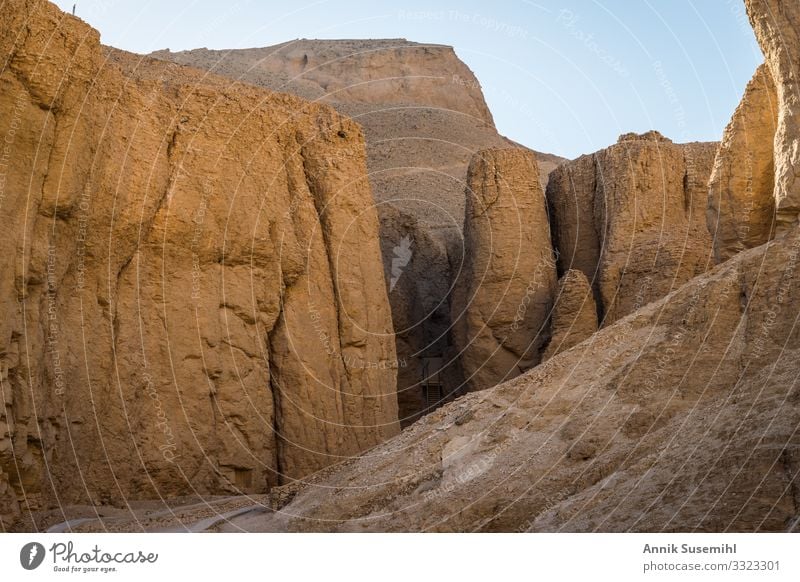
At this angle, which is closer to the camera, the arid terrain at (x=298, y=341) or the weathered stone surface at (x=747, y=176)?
the arid terrain at (x=298, y=341)

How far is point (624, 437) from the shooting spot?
16.0m

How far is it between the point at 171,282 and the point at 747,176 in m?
11.0

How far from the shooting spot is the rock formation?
36656 mm

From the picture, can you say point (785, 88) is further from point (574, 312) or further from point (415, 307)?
point (415, 307)

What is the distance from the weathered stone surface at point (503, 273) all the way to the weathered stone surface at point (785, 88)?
14.8 meters

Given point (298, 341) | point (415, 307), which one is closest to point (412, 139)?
point (415, 307)

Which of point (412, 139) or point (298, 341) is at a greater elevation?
point (412, 139)

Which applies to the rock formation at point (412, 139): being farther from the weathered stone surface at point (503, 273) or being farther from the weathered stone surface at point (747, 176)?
the weathered stone surface at point (747, 176)

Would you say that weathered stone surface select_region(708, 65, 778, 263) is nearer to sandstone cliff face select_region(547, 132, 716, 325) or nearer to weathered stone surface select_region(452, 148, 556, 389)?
sandstone cliff face select_region(547, 132, 716, 325)

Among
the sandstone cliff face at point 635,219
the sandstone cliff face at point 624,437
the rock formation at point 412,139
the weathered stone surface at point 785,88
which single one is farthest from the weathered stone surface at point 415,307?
the weathered stone surface at point 785,88

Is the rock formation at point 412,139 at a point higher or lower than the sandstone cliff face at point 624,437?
higher

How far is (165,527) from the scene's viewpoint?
18.5m

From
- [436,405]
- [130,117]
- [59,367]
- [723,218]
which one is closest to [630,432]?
[723,218]

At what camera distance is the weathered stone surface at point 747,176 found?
2031cm
